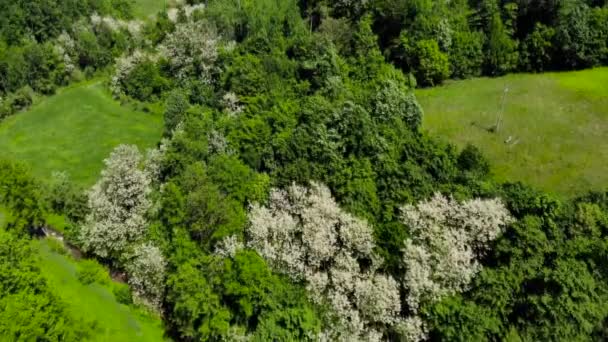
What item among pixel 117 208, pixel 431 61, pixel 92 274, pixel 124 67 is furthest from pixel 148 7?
pixel 92 274

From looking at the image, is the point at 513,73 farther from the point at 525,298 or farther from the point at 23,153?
the point at 23,153

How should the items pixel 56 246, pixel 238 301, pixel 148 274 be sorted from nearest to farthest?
pixel 238 301 < pixel 148 274 < pixel 56 246

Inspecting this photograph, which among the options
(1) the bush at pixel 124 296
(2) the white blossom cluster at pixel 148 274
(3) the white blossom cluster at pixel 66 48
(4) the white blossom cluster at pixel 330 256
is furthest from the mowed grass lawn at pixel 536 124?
(3) the white blossom cluster at pixel 66 48

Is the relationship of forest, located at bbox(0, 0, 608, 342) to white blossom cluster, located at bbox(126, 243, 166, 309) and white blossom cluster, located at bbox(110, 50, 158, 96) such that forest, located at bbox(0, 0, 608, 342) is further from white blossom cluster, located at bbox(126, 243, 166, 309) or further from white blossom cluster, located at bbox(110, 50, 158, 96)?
white blossom cluster, located at bbox(110, 50, 158, 96)

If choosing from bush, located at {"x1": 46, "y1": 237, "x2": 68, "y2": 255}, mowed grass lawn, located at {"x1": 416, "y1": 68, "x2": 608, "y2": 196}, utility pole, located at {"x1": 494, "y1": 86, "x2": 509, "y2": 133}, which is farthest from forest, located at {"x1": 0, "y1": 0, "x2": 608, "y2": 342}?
utility pole, located at {"x1": 494, "y1": 86, "x2": 509, "y2": 133}

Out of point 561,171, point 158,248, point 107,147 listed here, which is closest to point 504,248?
point 561,171

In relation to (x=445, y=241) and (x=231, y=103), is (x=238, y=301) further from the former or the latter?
(x=231, y=103)
